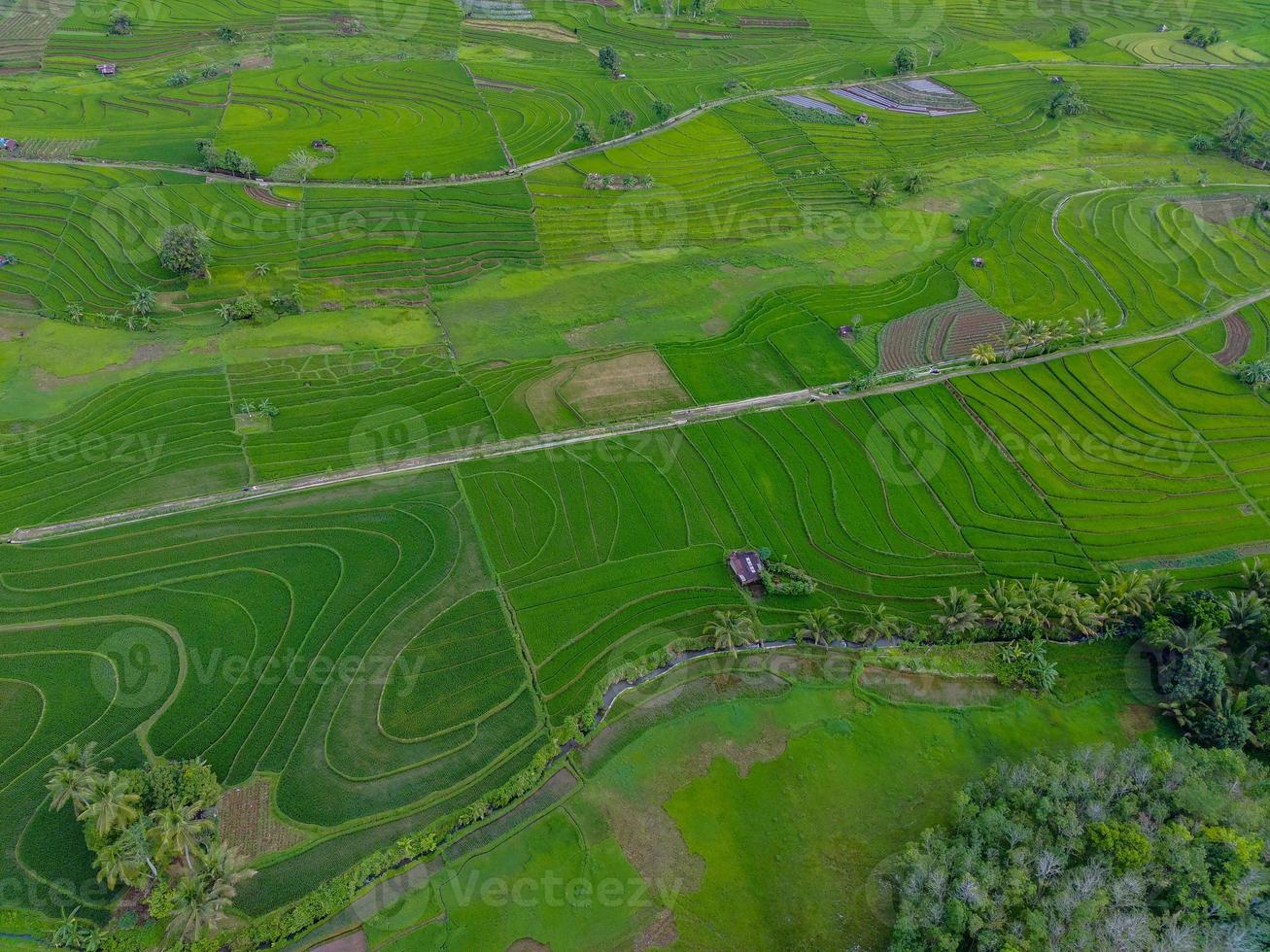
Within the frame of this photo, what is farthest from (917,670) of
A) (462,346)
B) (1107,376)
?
(462,346)

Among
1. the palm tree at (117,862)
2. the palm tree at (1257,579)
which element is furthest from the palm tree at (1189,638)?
the palm tree at (117,862)

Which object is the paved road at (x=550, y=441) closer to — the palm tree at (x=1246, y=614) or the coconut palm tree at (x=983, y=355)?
the coconut palm tree at (x=983, y=355)

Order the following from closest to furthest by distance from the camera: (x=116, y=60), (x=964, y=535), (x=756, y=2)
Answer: (x=964, y=535) → (x=116, y=60) → (x=756, y=2)

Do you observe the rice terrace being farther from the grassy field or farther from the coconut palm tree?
the coconut palm tree

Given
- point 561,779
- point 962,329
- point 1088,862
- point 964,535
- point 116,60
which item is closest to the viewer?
point 1088,862

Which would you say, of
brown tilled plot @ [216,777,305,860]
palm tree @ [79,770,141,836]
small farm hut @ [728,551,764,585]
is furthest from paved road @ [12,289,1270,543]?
palm tree @ [79,770,141,836]

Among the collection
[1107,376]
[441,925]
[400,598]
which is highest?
[1107,376]

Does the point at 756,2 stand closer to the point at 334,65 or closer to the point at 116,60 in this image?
the point at 334,65
